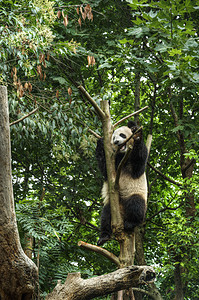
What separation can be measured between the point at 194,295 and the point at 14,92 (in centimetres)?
547

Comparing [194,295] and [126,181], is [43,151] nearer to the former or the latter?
[126,181]

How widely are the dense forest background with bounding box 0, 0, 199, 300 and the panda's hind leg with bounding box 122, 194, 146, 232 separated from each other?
0.76 metres

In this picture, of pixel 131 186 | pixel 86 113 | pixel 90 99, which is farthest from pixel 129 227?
pixel 86 113

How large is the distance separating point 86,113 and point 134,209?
8.74 ft

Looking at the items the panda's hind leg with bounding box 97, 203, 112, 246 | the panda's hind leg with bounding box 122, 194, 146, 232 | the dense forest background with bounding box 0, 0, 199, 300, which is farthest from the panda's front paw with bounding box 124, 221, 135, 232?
the dense forest background with bounding box 0, 0, 199, 300

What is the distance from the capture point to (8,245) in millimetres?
1989

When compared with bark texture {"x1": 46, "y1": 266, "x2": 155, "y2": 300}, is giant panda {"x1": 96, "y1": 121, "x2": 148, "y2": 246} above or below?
above

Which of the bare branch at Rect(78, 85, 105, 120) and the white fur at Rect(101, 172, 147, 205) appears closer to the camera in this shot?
the bare branch at Rect(78, 85, 105, 120)

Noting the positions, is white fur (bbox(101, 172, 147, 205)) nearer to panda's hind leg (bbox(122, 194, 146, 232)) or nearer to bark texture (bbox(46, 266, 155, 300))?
panda's hind leg (bbox(122, 194, 146, 232))

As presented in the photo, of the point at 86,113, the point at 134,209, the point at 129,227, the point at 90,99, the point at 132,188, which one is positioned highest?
the point at 86,113

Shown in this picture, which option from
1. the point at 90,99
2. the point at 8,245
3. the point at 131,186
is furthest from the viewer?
the point at 131,186

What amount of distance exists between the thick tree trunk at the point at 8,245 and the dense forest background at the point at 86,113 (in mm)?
1529

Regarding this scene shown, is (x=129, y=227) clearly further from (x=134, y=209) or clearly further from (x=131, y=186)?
(x=131, y=186)

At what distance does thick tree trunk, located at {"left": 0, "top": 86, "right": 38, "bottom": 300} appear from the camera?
1.92 meters
